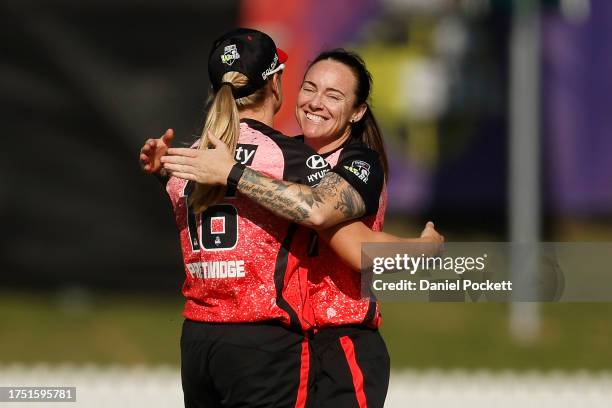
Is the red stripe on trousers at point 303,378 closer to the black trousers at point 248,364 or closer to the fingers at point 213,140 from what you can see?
the black trousers at point 248,364

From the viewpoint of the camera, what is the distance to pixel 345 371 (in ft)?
13.7

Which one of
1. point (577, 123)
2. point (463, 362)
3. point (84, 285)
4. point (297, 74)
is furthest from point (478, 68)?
point (84, 285)

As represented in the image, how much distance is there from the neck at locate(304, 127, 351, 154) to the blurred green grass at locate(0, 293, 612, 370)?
16.9ft

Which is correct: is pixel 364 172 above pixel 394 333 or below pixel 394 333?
below

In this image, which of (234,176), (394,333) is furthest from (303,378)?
(394,333)

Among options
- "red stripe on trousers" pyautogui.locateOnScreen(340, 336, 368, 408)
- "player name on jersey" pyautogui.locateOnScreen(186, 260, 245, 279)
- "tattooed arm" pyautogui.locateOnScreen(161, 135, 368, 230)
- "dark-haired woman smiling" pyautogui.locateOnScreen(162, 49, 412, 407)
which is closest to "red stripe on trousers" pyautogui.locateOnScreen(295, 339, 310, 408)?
"dark-haired woman smiling" pyautogui.locateOnScreen(162, 49, 412, 407)

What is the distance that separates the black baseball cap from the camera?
4062 millimetres

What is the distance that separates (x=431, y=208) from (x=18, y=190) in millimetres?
4046

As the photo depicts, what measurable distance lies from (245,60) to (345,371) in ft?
3.80

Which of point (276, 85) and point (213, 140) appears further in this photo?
point (276, 85)

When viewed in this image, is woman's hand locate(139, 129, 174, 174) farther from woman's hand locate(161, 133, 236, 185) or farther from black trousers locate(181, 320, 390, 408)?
black trousers locate(181, 320, 390, 408)

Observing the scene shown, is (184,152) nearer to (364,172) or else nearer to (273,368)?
(364,172)

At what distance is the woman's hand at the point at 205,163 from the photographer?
388cm

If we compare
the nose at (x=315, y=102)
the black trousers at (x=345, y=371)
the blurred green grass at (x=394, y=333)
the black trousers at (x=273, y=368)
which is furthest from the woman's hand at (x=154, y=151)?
the blurred green grass at (x=394, y=333)
